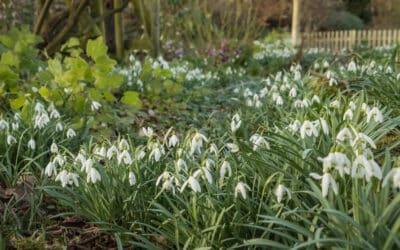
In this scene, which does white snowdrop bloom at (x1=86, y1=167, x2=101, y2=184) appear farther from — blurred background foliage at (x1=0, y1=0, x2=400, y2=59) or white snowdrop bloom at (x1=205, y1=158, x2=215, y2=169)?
blurred background foliage at (x1=0, y1=0, x2=400, y2=59)

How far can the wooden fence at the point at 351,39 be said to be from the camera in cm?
1817

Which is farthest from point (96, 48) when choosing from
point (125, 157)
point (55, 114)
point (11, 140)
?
point (125, 157)

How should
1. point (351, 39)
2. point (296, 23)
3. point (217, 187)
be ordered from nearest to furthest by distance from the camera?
point (217, 187) < point (351, 39) < point (296, 23)

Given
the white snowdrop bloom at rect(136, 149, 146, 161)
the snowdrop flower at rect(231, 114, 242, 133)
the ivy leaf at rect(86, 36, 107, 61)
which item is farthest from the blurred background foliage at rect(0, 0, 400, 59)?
the white snowdrop bloom at rect(136, 149, 146, 161)

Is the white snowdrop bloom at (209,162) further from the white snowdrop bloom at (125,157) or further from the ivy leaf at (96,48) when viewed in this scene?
the ivy leaf at (96,48)

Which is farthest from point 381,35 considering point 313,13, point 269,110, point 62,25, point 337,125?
point 337,125

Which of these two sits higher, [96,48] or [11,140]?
[96,48]

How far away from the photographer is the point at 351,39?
18.9 m

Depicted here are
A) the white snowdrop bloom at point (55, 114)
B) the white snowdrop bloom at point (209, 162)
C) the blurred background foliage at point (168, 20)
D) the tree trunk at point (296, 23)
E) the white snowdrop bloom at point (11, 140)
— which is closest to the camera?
the white snowdrop bloom at point (209, 162)

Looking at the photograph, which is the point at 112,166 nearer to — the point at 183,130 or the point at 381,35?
the point at 183,130

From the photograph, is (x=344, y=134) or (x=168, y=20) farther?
(x=168, y=20)

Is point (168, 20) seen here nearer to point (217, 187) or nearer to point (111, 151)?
point (111, 151)

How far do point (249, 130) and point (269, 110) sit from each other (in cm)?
48

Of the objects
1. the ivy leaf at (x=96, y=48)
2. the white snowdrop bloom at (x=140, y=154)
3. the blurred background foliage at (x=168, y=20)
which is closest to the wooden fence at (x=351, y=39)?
the blurred background foliage at (x=168, y=20)
